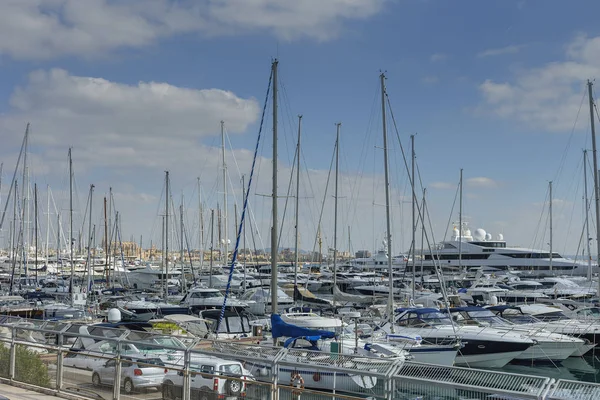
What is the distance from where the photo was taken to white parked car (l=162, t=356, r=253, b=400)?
12328 millimetres

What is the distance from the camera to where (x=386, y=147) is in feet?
116

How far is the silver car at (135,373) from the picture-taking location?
13.1 metres

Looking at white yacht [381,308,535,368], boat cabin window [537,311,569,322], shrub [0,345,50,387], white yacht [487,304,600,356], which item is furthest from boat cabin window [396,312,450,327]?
shrub [0,345,50,387]

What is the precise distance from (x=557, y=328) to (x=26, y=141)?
5103cm

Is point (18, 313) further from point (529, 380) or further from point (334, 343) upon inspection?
point (529, 380)

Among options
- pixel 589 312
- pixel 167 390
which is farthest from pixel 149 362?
pixel 589 312

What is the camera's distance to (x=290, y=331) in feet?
78.3

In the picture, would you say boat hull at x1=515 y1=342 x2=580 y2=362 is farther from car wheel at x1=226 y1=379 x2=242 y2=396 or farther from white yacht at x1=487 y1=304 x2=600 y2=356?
car wheel at x1=226 y1=379 x2=242 y2=396

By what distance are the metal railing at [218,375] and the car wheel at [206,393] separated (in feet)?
0.09

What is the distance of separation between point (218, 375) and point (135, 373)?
7.62ft

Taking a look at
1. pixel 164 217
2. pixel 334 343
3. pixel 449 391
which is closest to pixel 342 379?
pixel 449 391

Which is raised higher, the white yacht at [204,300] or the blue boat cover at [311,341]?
the blue boat cover at [311,341]

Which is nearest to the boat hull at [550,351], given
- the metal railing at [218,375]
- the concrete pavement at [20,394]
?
the metal railing at [218,375]

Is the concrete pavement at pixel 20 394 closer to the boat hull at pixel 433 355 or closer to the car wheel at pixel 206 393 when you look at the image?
the car wheel at pixel 206 393
